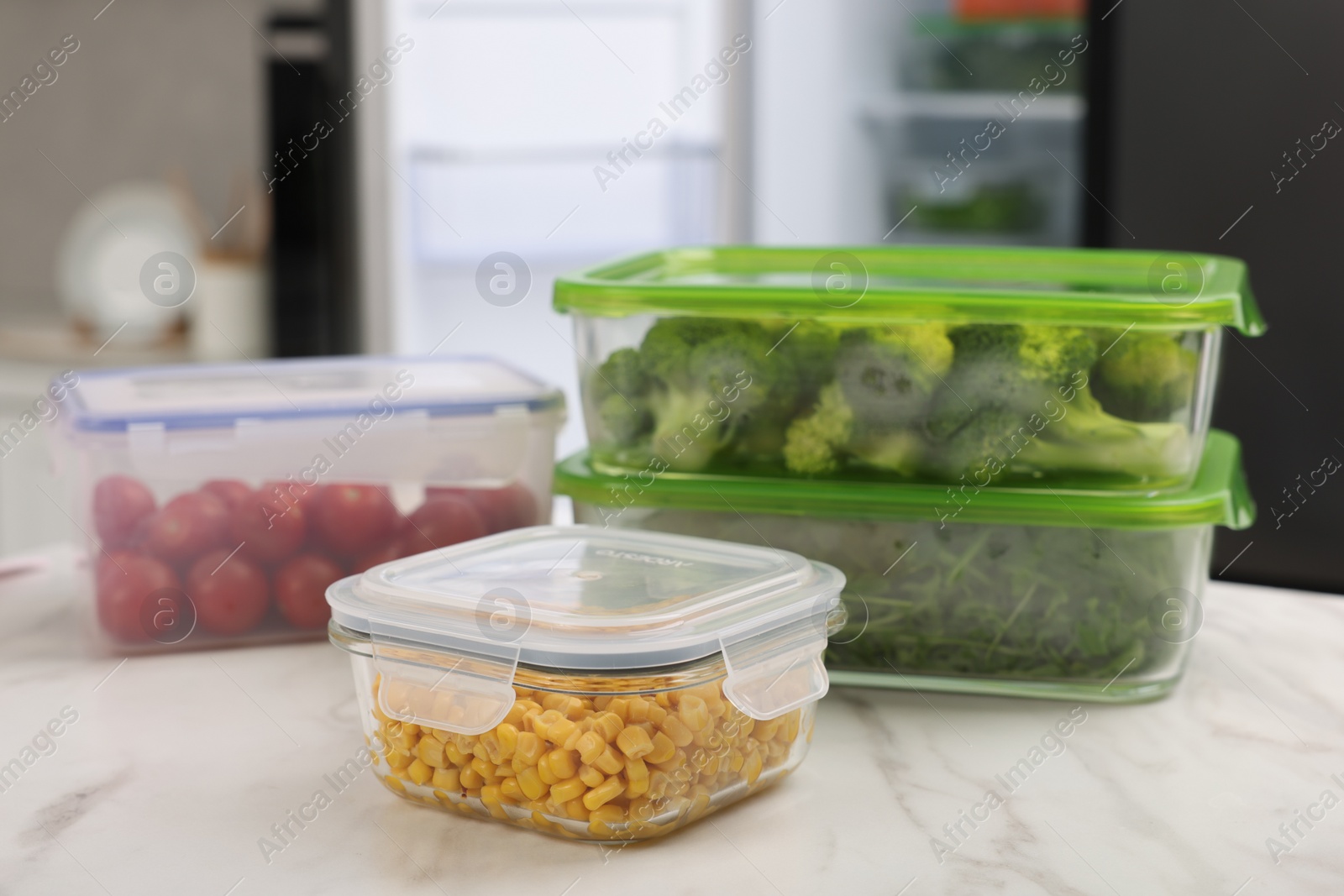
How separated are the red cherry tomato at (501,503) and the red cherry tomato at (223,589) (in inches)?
5.9

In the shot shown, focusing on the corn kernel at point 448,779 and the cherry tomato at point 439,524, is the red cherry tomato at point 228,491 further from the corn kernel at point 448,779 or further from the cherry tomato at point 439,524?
the corn kernel at point 448,779

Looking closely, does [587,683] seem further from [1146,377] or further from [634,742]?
[1146,377]

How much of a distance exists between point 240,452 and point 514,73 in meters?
1.64

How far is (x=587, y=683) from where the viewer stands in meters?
0.64

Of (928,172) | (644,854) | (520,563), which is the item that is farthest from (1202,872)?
(928,172)

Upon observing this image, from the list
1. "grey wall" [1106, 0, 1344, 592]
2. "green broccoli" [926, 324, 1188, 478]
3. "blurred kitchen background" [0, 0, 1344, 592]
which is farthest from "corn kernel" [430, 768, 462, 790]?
"blurred kitchen background" [0, 0, 1344, 592]

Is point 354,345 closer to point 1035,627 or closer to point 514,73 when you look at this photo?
point 514,73

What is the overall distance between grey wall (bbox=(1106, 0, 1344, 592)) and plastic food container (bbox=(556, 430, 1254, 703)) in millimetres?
643

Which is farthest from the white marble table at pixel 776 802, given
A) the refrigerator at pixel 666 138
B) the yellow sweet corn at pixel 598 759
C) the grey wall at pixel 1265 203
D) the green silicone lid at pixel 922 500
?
the refrigerator at pixel 666 138

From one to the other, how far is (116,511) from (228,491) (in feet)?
0.26

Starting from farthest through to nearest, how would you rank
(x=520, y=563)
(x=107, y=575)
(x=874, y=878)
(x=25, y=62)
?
(x=25, y=62), (x=107, y=575), (x=520, y=563), (x=874, y=878)

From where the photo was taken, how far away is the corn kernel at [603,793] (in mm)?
631

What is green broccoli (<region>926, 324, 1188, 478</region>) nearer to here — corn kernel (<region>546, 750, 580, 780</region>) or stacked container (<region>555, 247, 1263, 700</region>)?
stacked container (<region>555, 247, 1263, 700</region>)

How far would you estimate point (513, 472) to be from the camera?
3.35 feet
